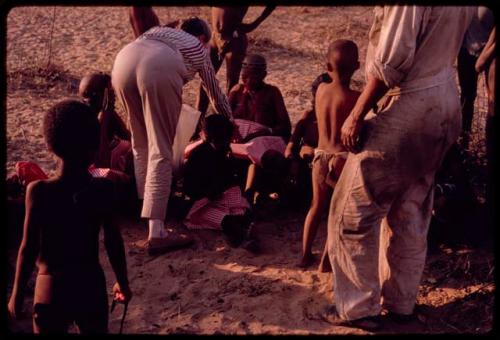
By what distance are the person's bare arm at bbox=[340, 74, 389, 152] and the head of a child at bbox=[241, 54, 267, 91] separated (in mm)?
1930

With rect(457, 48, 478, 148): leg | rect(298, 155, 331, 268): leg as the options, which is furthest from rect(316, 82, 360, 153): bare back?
rect(457, 48, 478, 148): leg

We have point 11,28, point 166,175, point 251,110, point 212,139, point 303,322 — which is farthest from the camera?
point 11,28

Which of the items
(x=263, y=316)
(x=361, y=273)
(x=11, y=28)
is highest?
(x=11, y=28)

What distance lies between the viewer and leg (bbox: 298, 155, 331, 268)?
362 cm

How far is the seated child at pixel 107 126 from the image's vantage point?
4.25m

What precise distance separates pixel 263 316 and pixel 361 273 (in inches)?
23.4

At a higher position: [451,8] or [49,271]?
[451,8]

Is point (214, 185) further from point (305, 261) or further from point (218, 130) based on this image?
point (305, 261)

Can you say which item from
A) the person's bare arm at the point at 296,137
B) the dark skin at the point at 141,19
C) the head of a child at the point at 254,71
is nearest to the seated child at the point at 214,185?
the person's bare arm at the point at 296,137

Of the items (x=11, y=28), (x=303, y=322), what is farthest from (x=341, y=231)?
(x=11, y=28)

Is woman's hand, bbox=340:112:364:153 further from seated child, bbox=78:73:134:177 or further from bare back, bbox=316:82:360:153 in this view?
seated child, bbox=78:73:134:177

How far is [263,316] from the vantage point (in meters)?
3.38

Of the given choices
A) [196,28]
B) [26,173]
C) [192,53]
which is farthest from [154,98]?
[26,173]
